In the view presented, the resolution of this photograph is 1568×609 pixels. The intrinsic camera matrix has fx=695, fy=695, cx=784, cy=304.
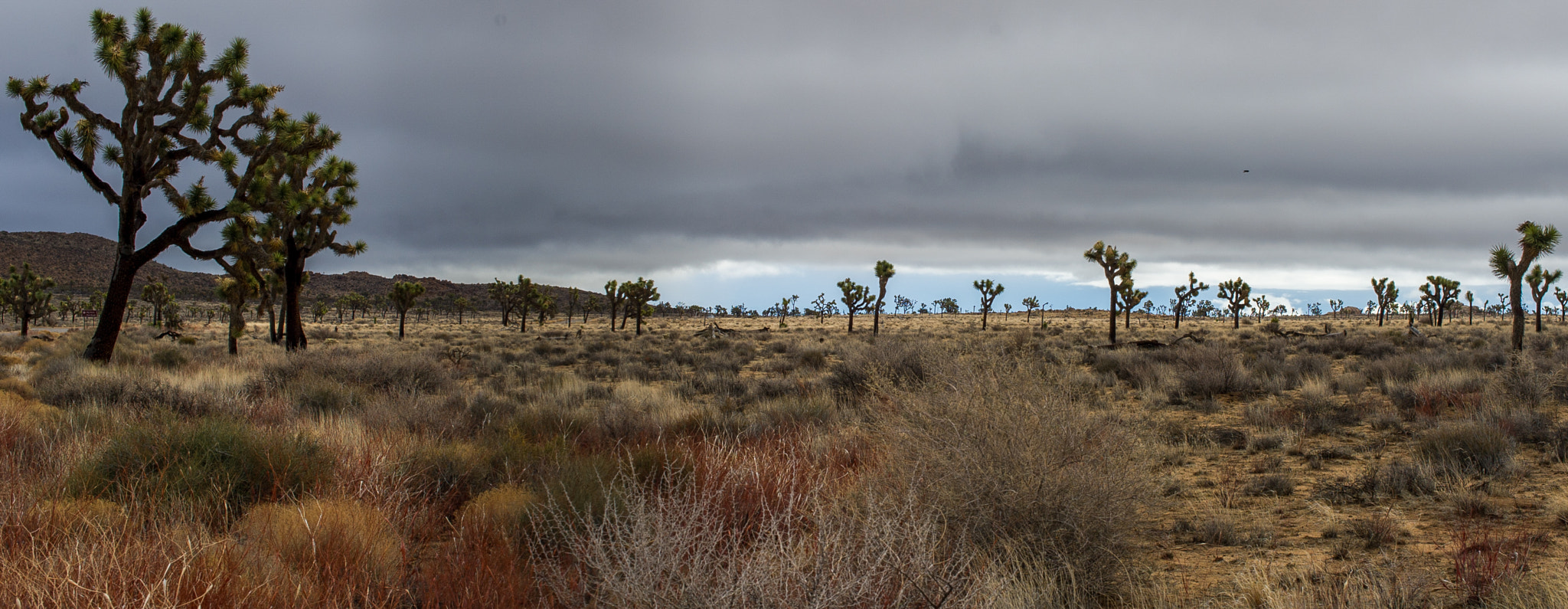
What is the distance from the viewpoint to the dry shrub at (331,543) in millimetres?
3699

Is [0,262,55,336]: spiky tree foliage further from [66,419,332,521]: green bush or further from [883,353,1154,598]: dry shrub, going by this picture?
[883,353,1154,598]: dry shrub

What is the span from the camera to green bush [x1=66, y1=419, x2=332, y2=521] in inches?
186

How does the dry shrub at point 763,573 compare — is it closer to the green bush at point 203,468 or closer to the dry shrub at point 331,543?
the dry shrub at point 331,543

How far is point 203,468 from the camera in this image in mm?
5098

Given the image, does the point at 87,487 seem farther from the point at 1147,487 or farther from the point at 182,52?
the point at 182,52

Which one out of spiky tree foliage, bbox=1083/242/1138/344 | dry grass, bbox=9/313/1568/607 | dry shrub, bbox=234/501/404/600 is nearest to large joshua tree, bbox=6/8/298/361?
dry grass, bbox=9/313/1568/607

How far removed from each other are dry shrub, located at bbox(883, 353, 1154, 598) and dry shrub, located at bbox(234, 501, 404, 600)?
322 cm

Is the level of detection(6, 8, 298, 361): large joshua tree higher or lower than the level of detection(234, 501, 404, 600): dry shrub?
higher

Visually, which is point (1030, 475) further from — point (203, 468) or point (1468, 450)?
point (1468, 450)

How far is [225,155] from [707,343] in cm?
2112

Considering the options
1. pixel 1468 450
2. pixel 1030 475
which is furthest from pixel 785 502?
pixel 1468 450

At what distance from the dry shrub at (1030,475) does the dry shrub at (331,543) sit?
3223 millimetres

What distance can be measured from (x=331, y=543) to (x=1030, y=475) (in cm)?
440

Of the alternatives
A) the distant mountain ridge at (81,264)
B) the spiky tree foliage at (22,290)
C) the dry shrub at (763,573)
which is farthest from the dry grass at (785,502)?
the distant mountain ridge at (81,264)
